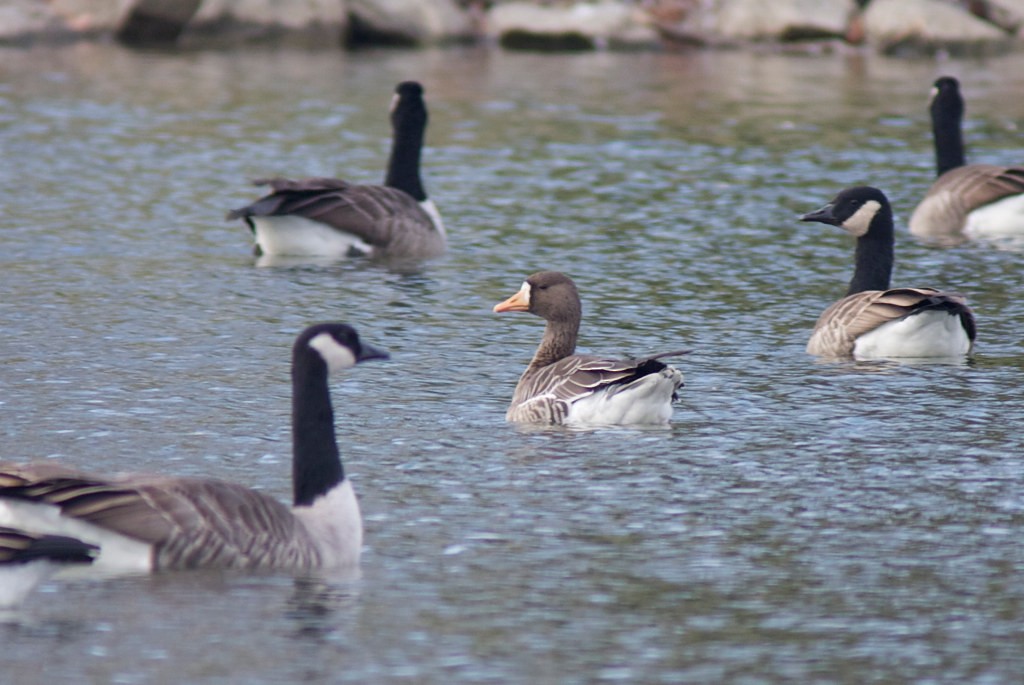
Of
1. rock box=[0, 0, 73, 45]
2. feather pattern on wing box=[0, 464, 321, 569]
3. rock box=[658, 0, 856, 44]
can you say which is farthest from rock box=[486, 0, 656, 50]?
feather pattern on wing box=[0, 464, 321, 569]

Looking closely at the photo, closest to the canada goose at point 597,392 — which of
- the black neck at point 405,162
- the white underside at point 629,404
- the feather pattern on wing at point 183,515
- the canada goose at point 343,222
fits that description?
the white underside at point 629,404

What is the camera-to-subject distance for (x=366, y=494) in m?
10.8

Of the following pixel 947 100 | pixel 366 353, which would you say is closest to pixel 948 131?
pixel 947 100

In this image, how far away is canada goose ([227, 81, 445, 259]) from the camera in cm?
1906

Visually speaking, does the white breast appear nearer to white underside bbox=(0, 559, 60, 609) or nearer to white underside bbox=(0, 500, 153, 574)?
white underside bbox=(0, 500, 153, 574)

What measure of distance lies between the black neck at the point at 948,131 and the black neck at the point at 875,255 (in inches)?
285

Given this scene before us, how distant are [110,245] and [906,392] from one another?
9.25 m

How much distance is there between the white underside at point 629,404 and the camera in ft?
40.2

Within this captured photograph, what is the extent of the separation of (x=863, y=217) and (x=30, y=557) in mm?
9566

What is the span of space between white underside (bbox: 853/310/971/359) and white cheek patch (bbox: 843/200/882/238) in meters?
1.41

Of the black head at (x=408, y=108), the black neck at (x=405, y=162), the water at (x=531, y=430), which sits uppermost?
the black head at (x=408, y=108)

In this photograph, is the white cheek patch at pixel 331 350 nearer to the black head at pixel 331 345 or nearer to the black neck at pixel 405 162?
the black head at pixel 331 345

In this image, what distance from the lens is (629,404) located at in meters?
12.5

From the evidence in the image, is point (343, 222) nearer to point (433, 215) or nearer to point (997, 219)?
point (433, 215)
